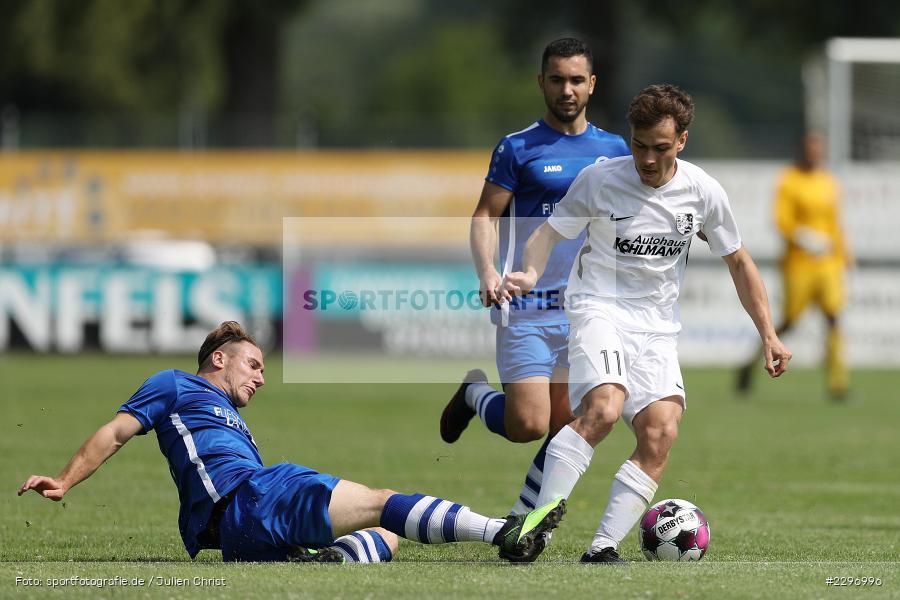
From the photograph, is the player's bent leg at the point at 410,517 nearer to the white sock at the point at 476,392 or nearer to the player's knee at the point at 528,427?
the player's knee at the point at 528,427

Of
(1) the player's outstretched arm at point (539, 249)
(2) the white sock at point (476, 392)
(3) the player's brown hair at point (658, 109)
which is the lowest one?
(2) the white sock at point (476, 392)

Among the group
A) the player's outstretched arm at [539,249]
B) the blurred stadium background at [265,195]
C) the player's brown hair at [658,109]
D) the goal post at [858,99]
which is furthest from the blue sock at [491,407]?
the goal post at [858,99]

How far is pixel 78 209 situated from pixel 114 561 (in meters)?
19.5

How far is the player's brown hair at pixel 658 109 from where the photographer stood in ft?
22.1

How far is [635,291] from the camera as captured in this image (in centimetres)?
706

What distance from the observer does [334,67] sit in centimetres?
13025

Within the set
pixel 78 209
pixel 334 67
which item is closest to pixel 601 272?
pixel 78 209

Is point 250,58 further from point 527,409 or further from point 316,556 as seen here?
point 316,556

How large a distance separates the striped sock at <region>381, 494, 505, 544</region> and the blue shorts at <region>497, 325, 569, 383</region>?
153cm

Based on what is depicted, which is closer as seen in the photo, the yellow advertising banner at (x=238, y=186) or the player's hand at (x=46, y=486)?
the player's hand at (x=46, y=486)

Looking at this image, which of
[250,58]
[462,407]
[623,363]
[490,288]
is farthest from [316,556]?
[250,58]

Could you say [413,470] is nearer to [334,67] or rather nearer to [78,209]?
[78,209]

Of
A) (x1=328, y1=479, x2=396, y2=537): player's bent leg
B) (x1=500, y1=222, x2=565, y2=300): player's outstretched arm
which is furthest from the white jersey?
(x1=328, y1=479, x2=396, y2=537): player's bent leg

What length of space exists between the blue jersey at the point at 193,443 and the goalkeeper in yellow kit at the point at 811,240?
11.2 meters
